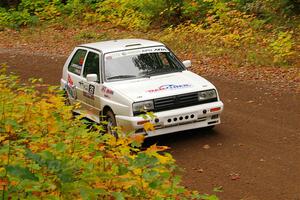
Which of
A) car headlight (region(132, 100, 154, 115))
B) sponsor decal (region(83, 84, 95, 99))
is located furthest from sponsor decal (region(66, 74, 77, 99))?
car headlight (region(132, 100, 154, 115))

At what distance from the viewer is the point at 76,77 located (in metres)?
10.6

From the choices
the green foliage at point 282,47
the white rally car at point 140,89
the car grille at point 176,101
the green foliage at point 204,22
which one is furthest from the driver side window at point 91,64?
the green foliage at point 282,47

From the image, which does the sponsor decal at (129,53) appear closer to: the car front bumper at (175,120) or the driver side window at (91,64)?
the driver side window at (91,64)

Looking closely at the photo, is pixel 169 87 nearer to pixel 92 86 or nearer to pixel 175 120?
pixel 175 120

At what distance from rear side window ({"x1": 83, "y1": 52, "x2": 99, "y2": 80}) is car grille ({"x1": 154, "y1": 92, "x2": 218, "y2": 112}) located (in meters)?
1.78

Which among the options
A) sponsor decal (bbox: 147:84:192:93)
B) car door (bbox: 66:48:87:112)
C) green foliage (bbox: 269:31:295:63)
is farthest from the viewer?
green foliage (bbox: 269:31:295:63)

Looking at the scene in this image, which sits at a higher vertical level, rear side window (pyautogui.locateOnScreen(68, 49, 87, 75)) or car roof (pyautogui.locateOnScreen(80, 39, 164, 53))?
car roof (pyautogui.locateOnScreen(80, 39, 164, 53))

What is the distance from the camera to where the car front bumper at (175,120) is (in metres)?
8.48

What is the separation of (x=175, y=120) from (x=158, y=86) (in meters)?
0.72

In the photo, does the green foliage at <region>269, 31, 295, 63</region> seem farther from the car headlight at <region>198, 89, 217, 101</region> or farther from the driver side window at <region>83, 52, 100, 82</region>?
the driver side window at <region>83, 52, 100, 82</region>

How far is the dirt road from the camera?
6992 millimetres

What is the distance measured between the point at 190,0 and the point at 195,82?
1330cm

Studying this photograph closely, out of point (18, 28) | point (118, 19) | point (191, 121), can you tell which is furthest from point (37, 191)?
point (18, 28)

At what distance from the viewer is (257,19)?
18766mm
